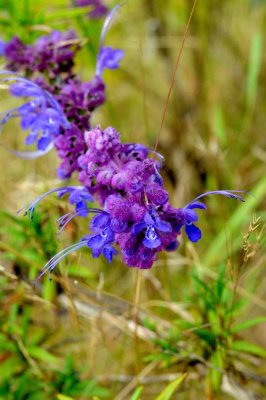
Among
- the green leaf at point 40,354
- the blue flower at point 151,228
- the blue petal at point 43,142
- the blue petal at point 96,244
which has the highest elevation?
the blue petal at point 43,142

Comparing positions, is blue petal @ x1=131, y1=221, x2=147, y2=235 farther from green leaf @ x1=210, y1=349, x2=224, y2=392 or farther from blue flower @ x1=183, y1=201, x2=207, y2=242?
green leaf @ x1=210, y1=349, x2=224, y2=392

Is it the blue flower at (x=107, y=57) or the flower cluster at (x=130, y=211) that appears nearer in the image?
the flower cluster at (x=130, y=211)

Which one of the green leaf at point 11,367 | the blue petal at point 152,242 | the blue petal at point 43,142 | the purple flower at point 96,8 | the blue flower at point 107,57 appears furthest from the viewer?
the purple flower at point 96,8

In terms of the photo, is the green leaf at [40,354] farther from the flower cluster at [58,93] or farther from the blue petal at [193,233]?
the blue petal at [193,233]

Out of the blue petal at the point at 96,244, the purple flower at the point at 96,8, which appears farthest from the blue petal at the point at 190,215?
the purple flower at the point at 96,8

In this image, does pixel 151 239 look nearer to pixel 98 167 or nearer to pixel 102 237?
pixel 102 237

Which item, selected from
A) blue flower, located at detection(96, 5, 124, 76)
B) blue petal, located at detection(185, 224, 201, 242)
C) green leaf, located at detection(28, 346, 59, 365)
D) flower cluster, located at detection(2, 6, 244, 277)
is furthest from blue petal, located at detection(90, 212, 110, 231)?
green leaf, located at detection(28, 346, 59, 365)

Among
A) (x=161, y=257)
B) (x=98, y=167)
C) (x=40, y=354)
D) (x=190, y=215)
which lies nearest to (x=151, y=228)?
(x=190, y=215)
